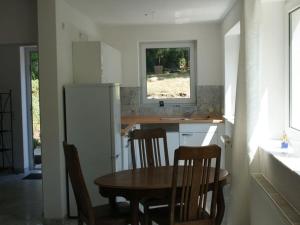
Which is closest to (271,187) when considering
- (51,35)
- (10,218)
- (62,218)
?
(62,218)

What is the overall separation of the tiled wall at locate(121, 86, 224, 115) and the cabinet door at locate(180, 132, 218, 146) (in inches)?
27.6

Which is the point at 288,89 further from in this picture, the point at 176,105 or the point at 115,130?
the point at 176,105

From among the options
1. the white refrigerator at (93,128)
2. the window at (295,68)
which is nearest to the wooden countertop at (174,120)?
the white refrigerator at (93,128)

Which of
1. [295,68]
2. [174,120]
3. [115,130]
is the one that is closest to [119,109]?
[115,130]

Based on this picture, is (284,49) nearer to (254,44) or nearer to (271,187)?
(254,44)

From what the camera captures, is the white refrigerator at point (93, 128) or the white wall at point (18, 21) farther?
the white wall at point (18, 21)

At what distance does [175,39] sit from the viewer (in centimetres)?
716

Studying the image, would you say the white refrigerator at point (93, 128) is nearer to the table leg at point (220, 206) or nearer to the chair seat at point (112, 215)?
the chair seat at point (112, 215)

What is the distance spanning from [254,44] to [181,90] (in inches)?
144

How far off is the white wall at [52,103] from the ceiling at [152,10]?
1.74 ft

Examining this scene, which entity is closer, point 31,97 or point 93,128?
point 93,128

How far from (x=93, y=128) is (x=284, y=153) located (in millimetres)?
2234

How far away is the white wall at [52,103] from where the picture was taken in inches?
179

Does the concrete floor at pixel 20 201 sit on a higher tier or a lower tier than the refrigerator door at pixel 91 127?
lower
